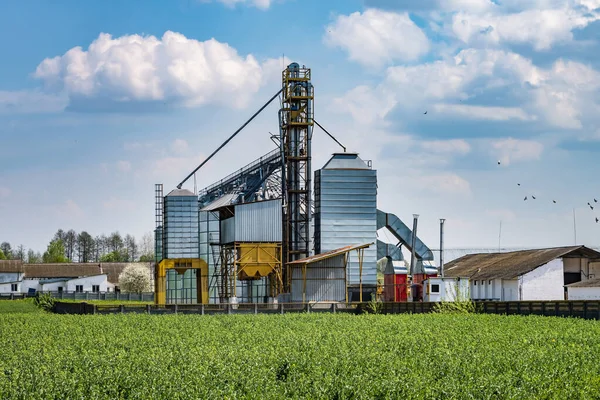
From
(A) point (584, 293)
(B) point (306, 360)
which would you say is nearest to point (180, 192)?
(A) point (584, 293)

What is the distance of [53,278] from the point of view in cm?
11531

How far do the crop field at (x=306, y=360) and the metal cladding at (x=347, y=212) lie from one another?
1943 centimetres

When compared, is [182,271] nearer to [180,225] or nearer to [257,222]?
[180,225]

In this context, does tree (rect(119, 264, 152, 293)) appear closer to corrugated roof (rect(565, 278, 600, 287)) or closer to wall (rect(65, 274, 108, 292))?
wall (rect(65, 274, 108, 292))

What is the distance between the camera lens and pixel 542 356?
84.3 ft

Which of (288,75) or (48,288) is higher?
(288,75)

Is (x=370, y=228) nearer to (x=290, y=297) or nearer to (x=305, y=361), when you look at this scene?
(x=290, y=297)

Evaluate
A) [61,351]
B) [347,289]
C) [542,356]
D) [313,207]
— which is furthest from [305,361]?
[313,207]

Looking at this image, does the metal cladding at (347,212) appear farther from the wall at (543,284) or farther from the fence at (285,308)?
the wall at (543,284)

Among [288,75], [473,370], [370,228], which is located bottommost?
[473,370]

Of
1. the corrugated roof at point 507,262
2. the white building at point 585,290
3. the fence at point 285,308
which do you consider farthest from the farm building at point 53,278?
the white building at point 585,290

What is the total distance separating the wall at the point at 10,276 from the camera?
11044 centimetres

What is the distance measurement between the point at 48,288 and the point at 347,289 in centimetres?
5898

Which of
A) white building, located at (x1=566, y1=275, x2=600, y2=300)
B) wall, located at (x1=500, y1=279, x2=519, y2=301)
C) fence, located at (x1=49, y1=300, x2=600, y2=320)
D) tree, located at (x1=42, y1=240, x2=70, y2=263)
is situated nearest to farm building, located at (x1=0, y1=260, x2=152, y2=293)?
tree, located at (x1=42, y1=240, x2=70, y2=263)
